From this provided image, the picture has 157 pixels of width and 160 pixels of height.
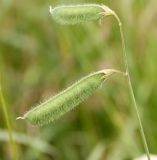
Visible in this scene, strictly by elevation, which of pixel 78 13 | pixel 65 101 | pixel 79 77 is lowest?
pixel 79 77

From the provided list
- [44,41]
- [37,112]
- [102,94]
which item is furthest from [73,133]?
[37,112]

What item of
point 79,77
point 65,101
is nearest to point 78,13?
point 65,101

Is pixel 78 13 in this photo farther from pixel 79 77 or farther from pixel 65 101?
pixel 79 77

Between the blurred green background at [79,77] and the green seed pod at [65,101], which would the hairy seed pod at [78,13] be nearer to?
the green seed pod at [65,101]

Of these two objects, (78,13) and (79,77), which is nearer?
(78,13)

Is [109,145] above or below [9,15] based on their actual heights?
below

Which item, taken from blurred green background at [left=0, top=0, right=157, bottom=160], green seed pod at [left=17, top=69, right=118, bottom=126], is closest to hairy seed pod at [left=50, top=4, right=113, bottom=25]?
green seed pod at [left=17, top=69, right=118, bottom=126]

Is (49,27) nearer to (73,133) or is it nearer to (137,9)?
(137,9)
